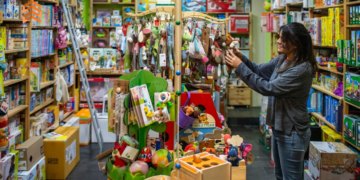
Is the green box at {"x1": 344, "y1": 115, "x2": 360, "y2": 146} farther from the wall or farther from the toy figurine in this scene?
the wall

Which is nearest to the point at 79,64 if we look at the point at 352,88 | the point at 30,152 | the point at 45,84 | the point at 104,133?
the point at 45,84

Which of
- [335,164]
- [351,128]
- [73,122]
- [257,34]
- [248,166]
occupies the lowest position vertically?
[248,166]

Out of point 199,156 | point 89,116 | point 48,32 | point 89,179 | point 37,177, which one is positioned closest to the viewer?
point 199,156

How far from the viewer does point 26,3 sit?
336cm

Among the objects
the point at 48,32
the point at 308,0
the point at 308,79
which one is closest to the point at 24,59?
the point at 48,32

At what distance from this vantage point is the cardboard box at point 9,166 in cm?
271

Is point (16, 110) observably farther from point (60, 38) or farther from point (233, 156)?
point (233, 156)

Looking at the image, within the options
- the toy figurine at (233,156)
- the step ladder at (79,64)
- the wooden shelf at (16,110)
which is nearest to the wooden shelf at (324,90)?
the toy figurine at (233,156)

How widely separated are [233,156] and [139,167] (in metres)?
0.50

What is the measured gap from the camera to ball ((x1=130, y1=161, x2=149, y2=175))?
187cm

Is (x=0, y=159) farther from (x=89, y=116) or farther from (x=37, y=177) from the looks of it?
(x=89, y=116)

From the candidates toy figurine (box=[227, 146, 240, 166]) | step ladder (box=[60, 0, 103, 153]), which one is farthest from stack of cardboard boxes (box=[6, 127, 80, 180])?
toy figurine (box=[227, 146, 240, 166])

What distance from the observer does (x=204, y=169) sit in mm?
1595

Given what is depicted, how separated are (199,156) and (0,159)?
1831 millimetres
